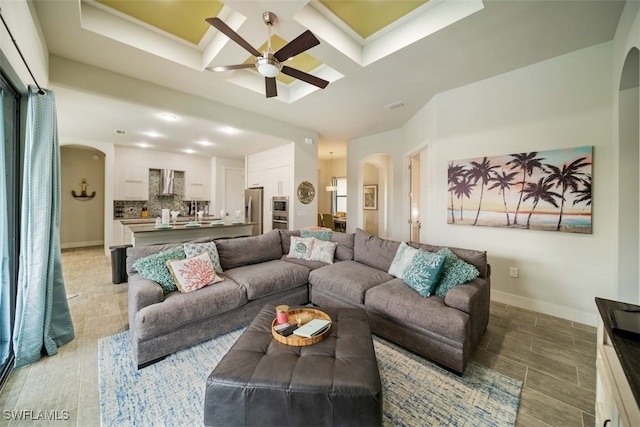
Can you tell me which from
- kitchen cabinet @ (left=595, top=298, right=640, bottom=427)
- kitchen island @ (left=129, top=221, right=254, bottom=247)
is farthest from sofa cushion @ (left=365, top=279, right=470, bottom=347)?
kitchen island @ (left=129, top=221, right=254, bottom=247)

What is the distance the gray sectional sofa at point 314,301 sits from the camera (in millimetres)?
1910

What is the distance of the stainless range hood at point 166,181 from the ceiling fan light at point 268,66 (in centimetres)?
596

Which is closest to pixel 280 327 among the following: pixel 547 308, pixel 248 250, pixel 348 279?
pixel 348 279

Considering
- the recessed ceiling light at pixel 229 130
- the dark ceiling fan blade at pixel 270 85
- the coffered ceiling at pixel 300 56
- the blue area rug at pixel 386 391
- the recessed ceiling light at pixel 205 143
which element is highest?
the coffered ceiling at pixel 300 56

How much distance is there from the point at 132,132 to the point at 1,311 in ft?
13.4

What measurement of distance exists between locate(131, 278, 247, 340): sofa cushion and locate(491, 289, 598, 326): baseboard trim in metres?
3.22

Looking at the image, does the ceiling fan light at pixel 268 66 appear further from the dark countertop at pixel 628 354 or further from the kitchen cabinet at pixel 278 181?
the kitchen cabinet at pixel 278 181

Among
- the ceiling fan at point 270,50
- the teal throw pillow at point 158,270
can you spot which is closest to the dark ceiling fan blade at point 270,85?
the ceiling fan at point 270,50

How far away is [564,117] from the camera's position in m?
2.70

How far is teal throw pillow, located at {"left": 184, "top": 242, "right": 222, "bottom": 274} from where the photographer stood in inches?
105

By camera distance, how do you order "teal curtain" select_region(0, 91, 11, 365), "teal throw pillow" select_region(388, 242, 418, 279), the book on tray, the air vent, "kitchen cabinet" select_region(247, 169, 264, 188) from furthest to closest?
"kitchen cabinet" select_region(247, 169, 264, 188) → the air vent → "teal throw pillow" select_region(388, 242, 418, 279) → "teal curtain" select_region(0, 91, 11, 365) → the book on tray

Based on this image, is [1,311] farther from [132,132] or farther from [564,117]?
[564,117]

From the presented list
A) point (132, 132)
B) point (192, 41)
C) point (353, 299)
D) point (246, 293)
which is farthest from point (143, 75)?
point (353, 299)

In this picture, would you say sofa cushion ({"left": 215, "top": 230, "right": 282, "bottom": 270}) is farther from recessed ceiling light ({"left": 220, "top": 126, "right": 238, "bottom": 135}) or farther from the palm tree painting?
the palm tree painting
